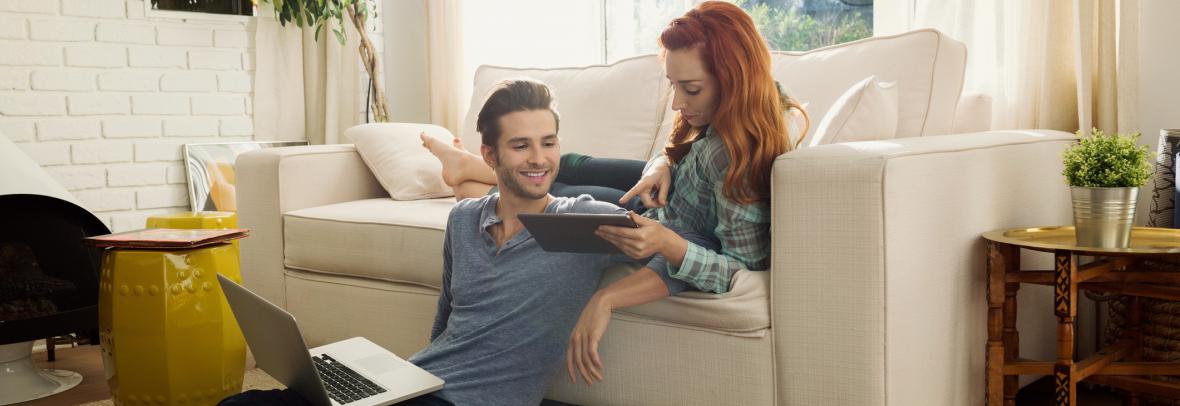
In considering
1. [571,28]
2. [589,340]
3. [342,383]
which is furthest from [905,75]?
[571,28]

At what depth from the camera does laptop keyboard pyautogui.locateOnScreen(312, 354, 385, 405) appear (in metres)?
1.55

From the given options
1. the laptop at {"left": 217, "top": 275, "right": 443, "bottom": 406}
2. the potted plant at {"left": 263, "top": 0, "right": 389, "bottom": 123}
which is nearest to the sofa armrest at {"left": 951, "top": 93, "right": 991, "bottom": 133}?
the laptop at {"left": 217, "top": 275, "right": 443, "bottom": 406}

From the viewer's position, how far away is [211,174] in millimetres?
3691

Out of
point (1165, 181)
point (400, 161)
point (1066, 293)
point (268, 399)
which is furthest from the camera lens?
point (400, 161)

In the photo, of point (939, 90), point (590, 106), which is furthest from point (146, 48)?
point (939, 90)

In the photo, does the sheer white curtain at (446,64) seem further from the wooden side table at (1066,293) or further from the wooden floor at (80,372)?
the wooden side table at (1066,293)

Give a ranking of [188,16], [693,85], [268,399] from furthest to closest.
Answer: [188,16] < [693,85] < [268,399]

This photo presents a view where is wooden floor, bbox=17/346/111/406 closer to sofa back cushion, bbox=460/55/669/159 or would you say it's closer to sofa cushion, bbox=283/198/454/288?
sofa cushion, bbox=283/198/454/288

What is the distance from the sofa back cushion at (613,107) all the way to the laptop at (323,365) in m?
1.17

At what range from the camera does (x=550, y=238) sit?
158cm

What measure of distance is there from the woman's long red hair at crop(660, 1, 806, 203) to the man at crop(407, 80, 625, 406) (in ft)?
0.71

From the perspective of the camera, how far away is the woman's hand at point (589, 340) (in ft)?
5.37

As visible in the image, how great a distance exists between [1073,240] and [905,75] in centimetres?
57

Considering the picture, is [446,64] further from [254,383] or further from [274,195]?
[254,383]
